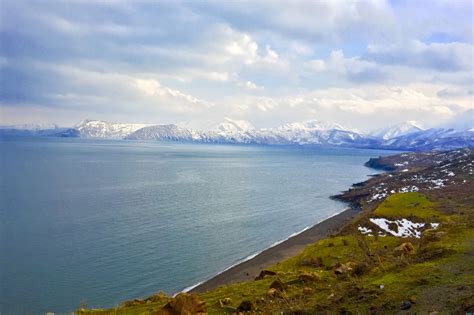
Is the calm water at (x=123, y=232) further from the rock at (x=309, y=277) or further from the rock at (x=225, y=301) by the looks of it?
the rock at (x=309, y=277)

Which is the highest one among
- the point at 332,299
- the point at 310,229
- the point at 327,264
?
the point at 332,299

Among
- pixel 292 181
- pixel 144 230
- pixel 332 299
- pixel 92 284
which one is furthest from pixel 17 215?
pixel 292 181

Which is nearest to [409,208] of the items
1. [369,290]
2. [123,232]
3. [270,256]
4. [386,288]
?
[270,256]

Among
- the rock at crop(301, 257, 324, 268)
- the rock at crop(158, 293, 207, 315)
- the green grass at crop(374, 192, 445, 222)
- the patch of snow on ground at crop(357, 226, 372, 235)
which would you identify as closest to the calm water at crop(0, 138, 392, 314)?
the patch of snow on ground at crop(357, 226, 372, 235)

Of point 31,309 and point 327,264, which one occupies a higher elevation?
point 327,264

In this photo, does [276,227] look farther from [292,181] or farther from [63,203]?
[292,181]

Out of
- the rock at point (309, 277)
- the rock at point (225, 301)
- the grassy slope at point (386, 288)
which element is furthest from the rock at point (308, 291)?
the rock at point (225, 301)

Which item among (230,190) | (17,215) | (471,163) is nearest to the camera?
(17,215)

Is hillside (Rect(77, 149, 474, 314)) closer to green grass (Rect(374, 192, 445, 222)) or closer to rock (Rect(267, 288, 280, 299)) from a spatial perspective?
rock (Rect(267, 288, 280, 299))
